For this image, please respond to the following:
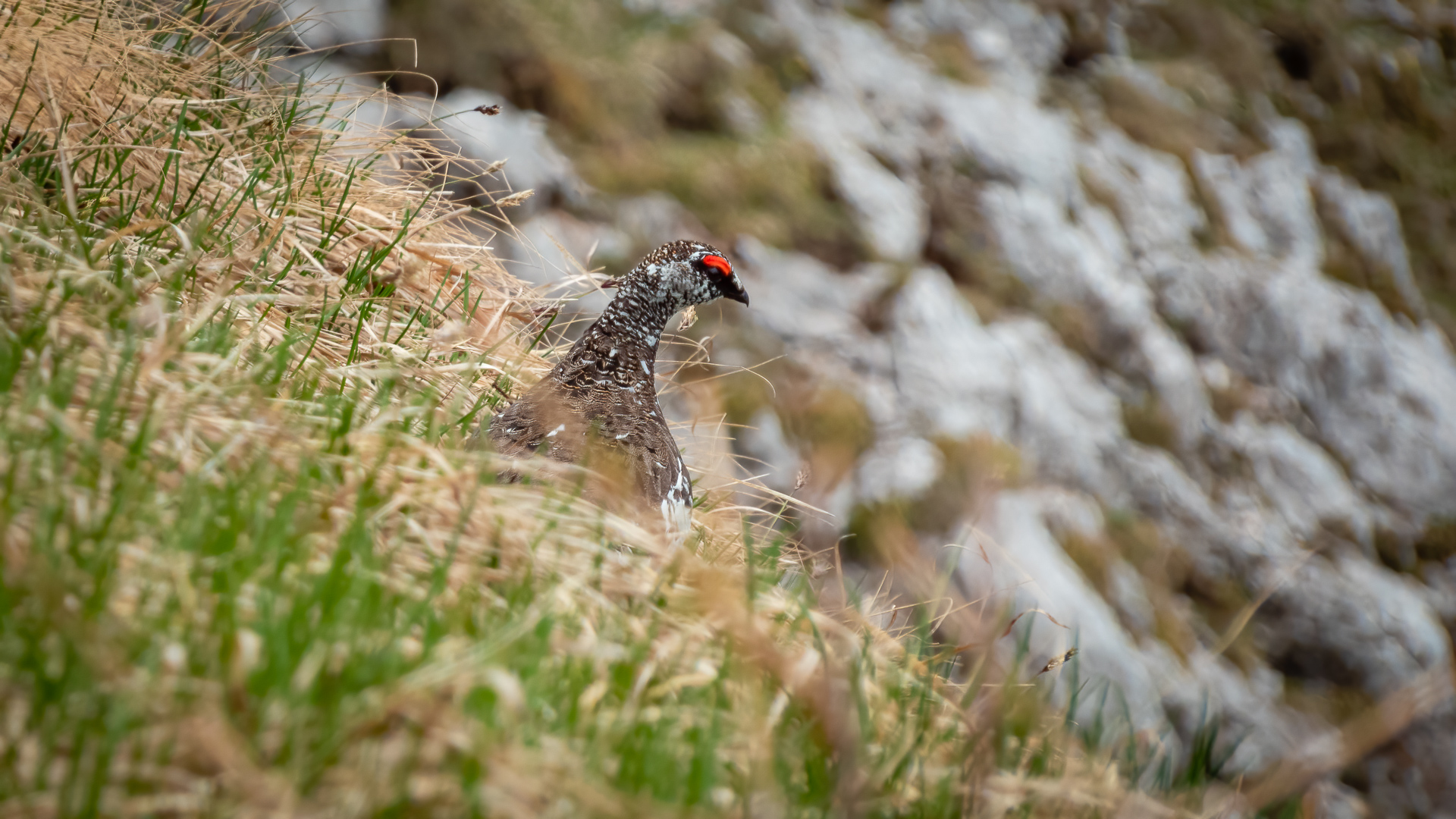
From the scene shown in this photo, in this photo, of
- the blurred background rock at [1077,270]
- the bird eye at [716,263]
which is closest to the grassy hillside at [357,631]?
the bird eye at [716,263]

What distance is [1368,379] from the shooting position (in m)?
24.8

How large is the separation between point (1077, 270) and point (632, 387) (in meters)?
20.6

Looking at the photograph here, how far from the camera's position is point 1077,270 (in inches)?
871

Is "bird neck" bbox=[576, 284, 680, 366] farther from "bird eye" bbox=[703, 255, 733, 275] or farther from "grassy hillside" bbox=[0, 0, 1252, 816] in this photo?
"grassy hillside" bbox=[0, 0, 1252, 816]

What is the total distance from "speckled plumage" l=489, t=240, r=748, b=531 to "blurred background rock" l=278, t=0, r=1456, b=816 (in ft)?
24.0

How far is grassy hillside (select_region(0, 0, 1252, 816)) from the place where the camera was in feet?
4.55

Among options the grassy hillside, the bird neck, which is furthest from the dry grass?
the bird neck

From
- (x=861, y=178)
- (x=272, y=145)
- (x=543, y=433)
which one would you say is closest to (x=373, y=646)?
(x=543, y=433)

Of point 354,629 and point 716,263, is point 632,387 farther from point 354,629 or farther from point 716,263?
point 354,629

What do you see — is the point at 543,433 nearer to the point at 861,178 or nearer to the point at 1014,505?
the point at 1014,505

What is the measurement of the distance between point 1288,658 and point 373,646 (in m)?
24.1

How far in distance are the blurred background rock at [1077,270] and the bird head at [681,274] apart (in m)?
7.26

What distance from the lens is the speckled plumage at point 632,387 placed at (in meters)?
3.43

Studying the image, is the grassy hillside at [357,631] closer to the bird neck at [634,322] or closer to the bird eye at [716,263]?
the bird neck at [634,322]
